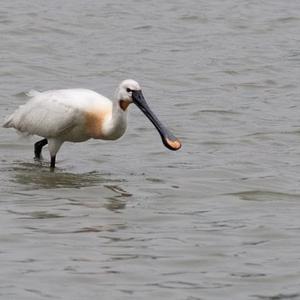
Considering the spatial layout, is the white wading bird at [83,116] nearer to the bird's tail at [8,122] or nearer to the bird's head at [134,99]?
the bird's head at [134,99]

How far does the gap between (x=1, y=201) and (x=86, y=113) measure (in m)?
1.69

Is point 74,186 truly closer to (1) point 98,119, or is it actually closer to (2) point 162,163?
(1) point 98,119

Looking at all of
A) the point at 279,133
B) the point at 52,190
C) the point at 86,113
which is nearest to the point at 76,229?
the point at 52,190

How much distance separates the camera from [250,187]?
11336 mm

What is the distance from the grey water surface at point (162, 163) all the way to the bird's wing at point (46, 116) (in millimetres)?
363

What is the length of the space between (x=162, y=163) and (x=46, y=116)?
1.27m

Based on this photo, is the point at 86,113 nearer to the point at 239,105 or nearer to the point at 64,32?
the point at 239,105

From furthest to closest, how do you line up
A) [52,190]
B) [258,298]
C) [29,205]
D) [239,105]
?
1. [239,105]
2. [52,190]
3. [29,205]
4. [258,298]

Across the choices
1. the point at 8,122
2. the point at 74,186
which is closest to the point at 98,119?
the point at 74,186

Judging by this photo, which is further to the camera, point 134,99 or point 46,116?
point 46,116

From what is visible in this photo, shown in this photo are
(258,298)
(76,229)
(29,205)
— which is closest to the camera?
(258,298)

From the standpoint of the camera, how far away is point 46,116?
40.0 feet

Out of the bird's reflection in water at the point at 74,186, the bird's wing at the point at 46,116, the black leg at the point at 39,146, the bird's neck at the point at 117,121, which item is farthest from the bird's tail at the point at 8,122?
the bird's neck at the point at 117,121

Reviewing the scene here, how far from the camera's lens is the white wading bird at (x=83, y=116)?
1168 cm
